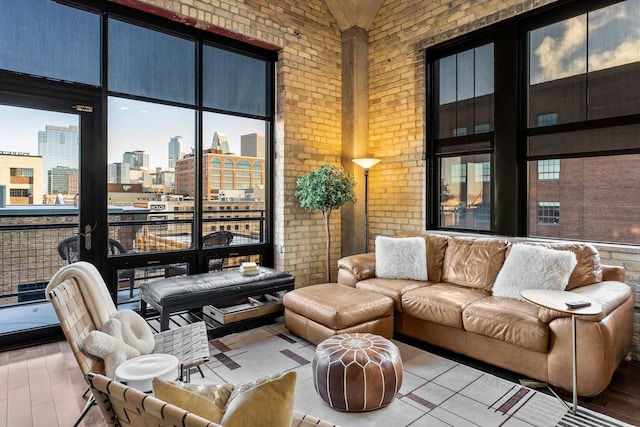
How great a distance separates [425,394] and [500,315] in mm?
816

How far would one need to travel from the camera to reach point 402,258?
3994 mm

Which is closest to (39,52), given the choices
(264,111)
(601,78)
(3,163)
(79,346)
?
(3,163)

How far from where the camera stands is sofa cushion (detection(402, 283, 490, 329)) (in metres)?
3.09

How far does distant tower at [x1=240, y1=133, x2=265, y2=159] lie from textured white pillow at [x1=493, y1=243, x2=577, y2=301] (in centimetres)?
312

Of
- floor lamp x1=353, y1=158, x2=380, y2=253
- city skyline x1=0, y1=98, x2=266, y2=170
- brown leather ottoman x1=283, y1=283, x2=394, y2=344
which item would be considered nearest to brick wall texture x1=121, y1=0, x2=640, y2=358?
floor lamp x1=353, y1=158, x2=380, y2=253

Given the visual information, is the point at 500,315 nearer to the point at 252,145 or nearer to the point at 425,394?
the point at 425,394

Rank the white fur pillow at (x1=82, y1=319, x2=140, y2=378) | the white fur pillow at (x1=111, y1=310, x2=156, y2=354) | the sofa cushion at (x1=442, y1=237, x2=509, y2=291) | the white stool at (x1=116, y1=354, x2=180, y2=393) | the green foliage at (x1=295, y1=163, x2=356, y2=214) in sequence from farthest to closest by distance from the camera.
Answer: the green foliage at (x1=295, y1=163, x2=356, y2=214) → the sofa cushion at (x1=442, y1=237, x2=509, y2=291) → the white fur pillow at (x1=111, y1=310, x2=156, y2=354) → the white fur pillow at (x1=82, y1=319, x2=140, y2=378) → the white stool at (x1=116, y1=354, x2=180, y2=393)

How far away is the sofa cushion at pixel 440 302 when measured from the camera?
309cm

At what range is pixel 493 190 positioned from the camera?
166 inches

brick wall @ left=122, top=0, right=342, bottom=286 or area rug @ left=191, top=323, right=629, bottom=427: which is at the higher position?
brick wall @ left=122, top=0, right=342, bottom=286

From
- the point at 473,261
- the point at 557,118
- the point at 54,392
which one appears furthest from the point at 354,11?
the point at 54,392

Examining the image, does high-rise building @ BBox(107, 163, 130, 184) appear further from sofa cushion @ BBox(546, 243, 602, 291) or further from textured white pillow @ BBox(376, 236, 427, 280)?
sofa cushion @ BBox(546, 243, 602, 291)

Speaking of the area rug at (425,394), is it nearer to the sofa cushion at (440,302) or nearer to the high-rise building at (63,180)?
the sofa cushion at (440,302)

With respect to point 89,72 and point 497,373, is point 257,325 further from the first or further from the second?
point 89,72
